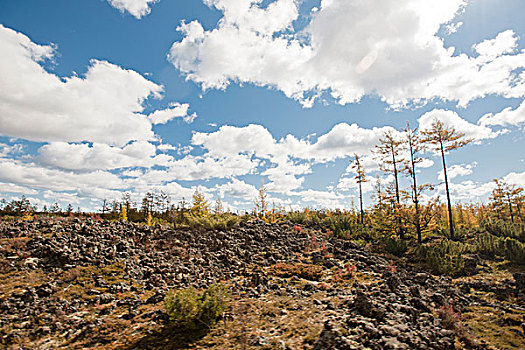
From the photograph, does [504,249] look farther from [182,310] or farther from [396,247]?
[182,310]

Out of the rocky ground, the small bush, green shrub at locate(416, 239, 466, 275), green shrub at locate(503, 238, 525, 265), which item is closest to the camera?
the rocky ground

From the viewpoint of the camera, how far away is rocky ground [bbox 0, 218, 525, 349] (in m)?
5.20

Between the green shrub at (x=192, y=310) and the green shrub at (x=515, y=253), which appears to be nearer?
the green shrub at (x=192, y=310)

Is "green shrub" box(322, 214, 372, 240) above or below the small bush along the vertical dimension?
above

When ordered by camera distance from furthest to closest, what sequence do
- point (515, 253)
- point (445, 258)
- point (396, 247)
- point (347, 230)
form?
point (347, 230)
point (396, 247)
point (515, 253)
point (445, 258)

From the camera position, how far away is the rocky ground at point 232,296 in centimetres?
520

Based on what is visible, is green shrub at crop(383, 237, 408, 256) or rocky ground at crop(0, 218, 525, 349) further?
green shrub at crop(383, 237, 408, 256)

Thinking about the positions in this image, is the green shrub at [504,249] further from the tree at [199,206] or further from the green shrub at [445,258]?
the tree at [199,206]

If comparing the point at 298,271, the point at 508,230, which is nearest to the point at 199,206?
the point at 298,271

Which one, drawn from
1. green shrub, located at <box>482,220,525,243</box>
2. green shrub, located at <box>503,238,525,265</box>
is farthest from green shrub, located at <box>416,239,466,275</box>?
green shrub, located at <box>482,220,525,243</box>

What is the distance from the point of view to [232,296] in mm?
7703

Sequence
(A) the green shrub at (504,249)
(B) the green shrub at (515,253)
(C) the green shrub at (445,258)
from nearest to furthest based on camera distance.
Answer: (C) the green shrub at (445,258) < (B) the green shrub at (515,253) < (A) the green shrub at (504,249)

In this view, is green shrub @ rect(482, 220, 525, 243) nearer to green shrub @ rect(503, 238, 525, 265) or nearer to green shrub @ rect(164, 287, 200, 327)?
green shrub @ rect(503, 238, 525, 265)

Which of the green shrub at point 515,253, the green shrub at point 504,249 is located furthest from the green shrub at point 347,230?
the green shrub at point 515,253
